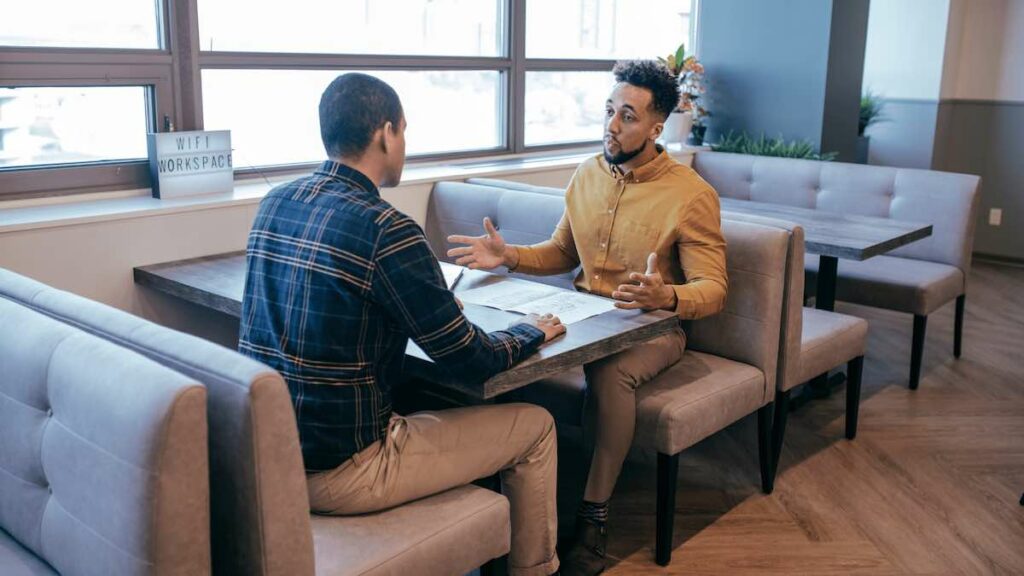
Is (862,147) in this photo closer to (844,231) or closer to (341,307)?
(844,231)

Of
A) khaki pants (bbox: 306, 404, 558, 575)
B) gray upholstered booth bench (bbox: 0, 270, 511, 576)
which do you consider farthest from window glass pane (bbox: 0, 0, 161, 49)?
khaki pants (bbox: 306, 404, 558, 575)

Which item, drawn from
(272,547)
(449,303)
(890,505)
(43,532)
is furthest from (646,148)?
(43,532)

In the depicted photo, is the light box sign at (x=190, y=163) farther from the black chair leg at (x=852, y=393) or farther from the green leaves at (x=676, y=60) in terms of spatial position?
the green leaves at (x=676, y=60)

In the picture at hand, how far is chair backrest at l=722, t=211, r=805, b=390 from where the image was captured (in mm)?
2549

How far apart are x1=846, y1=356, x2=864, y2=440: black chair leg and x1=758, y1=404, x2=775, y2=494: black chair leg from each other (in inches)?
20.0

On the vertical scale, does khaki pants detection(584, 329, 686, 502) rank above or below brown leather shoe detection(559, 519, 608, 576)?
above

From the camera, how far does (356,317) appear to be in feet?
5.40

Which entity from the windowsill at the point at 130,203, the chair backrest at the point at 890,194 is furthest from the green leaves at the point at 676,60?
the windowsill at the point at 130,203

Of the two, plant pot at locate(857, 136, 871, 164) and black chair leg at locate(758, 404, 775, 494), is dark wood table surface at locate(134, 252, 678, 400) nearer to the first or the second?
black chair leg at locate(758, 404, 775, 494)

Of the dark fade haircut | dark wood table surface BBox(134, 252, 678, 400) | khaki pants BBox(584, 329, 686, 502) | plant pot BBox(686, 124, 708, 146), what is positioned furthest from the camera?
plant pot BBox(686, 124, 708, 146)

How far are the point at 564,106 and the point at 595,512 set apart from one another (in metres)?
2.67

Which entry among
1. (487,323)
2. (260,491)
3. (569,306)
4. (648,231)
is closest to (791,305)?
(648,231)

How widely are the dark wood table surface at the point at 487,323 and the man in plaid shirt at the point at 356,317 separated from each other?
0.04m

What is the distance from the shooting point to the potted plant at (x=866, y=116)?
18.8 feet
